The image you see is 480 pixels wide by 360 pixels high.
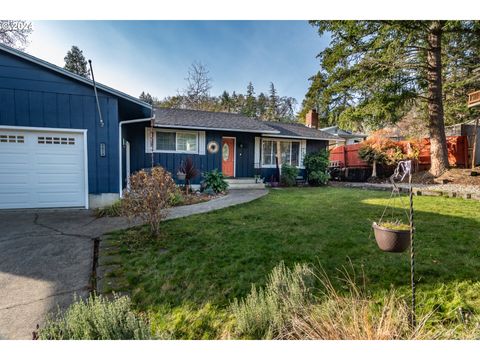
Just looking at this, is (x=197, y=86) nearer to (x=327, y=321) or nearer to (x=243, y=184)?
(x=243, y=184)

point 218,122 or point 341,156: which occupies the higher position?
point 218,122

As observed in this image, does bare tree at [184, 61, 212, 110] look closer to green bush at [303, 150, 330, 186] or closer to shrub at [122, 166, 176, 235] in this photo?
green bush at [303, 150, 330, 186]

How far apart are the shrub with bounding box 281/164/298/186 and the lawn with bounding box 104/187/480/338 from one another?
607 cm

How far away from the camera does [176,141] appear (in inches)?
392

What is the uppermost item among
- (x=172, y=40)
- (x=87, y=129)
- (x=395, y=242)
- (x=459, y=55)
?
(x=459, y=55)

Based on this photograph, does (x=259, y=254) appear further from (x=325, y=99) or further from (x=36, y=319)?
(x=325, y=99)

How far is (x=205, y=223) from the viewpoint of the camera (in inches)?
194

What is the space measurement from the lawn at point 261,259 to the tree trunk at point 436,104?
19.1 ft

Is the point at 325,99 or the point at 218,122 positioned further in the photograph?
the point at 325,99

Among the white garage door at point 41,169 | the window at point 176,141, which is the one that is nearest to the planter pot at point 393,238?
the white garage door at point 41,169
